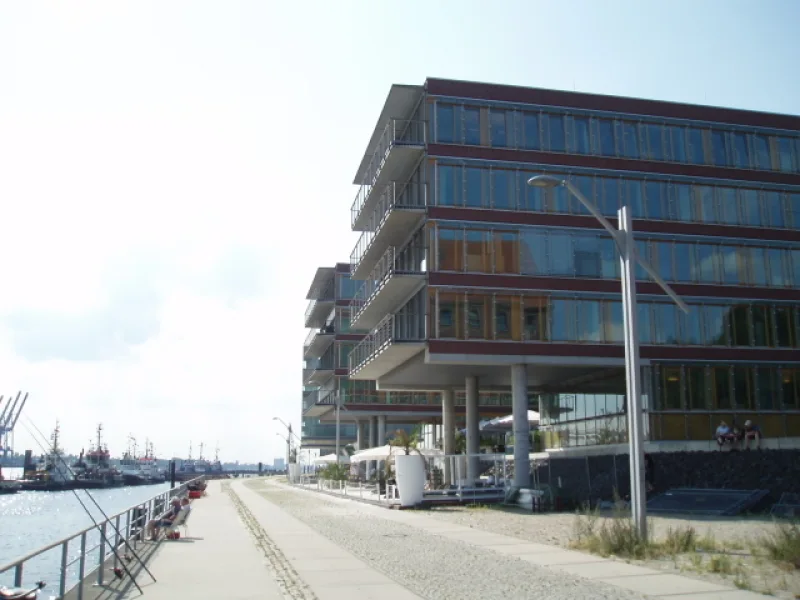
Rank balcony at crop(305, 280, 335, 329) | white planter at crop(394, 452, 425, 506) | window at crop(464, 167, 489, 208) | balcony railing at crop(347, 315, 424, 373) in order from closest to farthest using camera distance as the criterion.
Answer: white planter at crop(394, 452, 425, 506)
window at crop(464, 167, 489, 208)
balcony railing at crop(347, 315, 424, 373)
balcony at crop(305, 280, 335, 329)

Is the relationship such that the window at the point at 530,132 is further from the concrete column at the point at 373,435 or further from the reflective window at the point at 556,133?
the concrete column at the point at 373,435

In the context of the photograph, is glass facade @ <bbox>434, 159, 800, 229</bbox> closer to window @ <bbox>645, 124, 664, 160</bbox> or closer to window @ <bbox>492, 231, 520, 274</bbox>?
window @ <bbox>645, 124, 664, 160</bbox>

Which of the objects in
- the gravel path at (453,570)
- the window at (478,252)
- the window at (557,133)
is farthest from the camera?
the window at (557,133)

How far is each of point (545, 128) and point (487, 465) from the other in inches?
931

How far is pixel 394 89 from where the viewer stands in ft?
128

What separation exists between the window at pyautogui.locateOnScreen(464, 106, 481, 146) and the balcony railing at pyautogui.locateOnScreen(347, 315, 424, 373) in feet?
30.5

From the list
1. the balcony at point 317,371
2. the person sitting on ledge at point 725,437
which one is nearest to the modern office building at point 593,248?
the person sitting on ledge at point 725,437

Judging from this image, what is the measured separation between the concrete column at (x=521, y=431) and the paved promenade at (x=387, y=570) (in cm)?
1475

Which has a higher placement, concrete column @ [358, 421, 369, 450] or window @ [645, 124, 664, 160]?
window @ [645, 124, 664, 160]

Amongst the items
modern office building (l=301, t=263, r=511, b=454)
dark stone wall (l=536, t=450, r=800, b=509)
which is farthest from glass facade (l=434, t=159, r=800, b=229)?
modern office building (l=301, t=263, r=511, b=454)

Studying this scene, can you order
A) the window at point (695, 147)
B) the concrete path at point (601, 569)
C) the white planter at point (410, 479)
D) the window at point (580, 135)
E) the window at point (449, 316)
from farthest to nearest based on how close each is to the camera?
the window at point (695, 147) → the window at point (580, 135) → the window at point (449, 316) → the white planter at point (410, 479) → the concrete path at point (601, 569)

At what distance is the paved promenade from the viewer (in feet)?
39.0

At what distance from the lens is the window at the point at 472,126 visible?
39.0 m

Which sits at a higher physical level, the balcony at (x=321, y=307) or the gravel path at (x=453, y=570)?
the balcony at (x=321, y=307)
